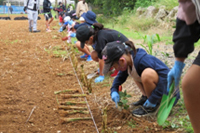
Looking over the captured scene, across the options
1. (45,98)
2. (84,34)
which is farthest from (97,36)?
(45,98)

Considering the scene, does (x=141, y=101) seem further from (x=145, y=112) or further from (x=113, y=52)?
(x=113, y=52)

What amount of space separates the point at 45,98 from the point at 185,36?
2.35m

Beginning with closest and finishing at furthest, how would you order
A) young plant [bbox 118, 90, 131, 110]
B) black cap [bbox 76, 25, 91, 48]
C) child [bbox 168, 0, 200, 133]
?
child [bbox 168, 0, 200, 133]
young plant [bbox 118, 90, 131, 110]
black cap [bbox 76, 25, 91, 48]

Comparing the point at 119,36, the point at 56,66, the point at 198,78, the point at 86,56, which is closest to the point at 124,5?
the point at 86,56

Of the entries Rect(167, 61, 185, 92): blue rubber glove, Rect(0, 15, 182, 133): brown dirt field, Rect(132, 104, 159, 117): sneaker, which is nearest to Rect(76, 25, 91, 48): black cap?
Rect(0, 15, 182, 133): brown dirt field

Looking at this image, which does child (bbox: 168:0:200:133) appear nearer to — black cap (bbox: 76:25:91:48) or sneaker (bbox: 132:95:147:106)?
sneaker (bbox: 132:95:147:106)

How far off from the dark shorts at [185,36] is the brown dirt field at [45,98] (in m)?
1.10

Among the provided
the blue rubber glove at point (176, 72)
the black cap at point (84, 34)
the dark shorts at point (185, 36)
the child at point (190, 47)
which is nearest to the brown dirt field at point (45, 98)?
the black cap at point (84, 34)

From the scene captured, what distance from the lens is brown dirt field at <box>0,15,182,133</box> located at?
2.57 m

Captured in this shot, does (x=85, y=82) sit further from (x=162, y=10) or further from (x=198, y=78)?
(x=162, y=10)

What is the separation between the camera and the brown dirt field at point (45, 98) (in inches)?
101

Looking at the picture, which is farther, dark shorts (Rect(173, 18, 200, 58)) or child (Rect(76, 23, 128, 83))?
child (Rect(76, 23, 128, 83))

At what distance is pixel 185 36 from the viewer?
142cm

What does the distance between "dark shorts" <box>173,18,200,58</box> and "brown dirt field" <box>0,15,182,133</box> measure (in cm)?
110
